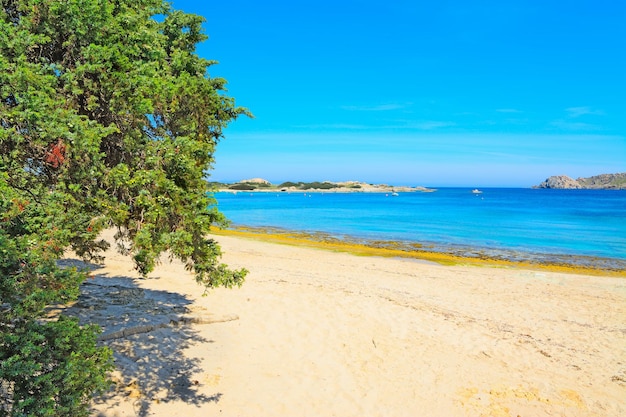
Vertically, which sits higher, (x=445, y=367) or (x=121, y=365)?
(x=121, y=365)

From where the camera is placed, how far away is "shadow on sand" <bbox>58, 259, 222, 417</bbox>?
7812mm

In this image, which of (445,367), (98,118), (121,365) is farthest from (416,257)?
(98,118)

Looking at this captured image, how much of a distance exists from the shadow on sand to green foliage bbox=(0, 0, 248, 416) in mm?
1230

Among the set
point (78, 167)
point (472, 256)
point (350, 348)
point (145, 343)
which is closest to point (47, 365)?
point (78, 167)

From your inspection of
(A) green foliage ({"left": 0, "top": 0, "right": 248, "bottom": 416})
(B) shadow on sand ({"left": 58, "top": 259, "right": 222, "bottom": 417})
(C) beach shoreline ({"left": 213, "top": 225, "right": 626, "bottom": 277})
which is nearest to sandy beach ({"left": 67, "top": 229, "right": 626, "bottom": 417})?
(B) shadow on sand ({"left": 58, "top": 259, "right": 222, "bottom": 417})

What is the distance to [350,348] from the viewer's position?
10.9m

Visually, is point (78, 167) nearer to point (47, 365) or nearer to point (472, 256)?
point (47, 365)

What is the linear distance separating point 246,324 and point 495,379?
6666 mm

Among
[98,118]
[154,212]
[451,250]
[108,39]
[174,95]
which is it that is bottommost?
[451,250]

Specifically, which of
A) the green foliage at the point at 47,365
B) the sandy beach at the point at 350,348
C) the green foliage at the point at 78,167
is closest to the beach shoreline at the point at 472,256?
the sandy beach at the point at 350,348

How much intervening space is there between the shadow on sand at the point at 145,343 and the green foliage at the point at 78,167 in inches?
48.4

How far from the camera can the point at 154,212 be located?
625 centimetres

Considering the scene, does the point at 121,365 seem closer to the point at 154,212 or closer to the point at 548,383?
the point at 154,212

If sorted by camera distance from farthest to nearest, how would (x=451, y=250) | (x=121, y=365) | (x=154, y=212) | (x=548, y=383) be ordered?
(x=451, y=250)
(x=548, y=383)
(x=121, y=365)
(x=154, y=212)
